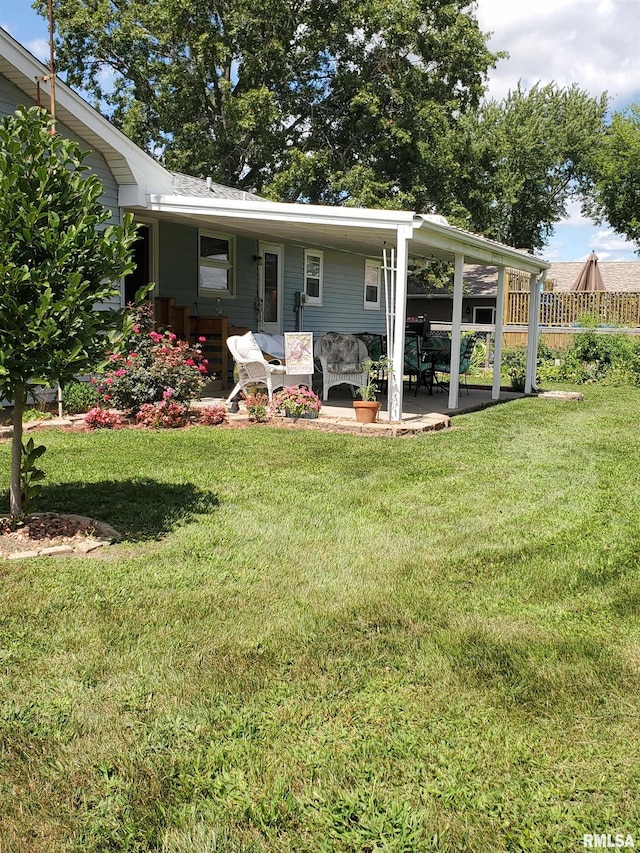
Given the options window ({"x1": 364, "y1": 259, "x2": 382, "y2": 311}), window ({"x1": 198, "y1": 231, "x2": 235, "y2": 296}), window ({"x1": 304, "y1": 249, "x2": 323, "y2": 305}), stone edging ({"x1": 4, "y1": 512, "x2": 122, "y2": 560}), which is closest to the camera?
stone edging ({"x1": 4, "y1": 512, "x2": 122, "y2": 560})

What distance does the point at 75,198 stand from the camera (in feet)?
12.9

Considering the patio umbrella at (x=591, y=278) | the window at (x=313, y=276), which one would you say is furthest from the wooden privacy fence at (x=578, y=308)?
the window at (x=313, y=276)

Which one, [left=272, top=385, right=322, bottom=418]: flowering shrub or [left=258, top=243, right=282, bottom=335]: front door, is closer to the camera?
[left=272, top=385, right=322, bottom=418]: flowering shrub

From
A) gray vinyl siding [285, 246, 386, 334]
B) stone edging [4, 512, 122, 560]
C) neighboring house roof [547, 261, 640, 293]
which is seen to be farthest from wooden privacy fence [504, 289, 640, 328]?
stone edging [4, 512, 122, 560]

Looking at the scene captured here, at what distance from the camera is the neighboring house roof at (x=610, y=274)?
3491cm

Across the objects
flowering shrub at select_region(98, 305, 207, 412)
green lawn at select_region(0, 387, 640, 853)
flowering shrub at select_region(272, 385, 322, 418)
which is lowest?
green lawn at select_region(0, 387, 640, 853)

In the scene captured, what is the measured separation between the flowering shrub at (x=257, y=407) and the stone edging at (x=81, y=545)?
14.4ft

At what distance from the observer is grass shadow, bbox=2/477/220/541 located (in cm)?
451

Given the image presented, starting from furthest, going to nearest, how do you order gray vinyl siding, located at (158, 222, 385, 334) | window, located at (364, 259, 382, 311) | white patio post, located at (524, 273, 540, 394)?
window, located at (364, 259, 382, 311)
white patio post, located at (524, 273, 540, 394)
gray vinyl siding, located at (158, 222, 385, 334)

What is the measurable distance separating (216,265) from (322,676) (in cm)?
1052

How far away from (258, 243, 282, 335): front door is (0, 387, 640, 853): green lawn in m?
8.75

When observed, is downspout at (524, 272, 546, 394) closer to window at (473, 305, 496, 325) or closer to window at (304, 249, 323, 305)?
window at (304, 249, 323, 305)

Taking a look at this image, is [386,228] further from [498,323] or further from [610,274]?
[610,274]

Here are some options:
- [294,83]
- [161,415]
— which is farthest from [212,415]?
[294,83]
